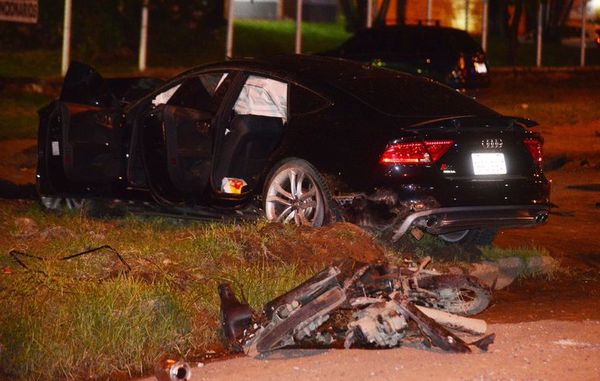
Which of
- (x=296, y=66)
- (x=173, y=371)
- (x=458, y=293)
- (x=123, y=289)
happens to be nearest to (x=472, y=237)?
(x=296, y=66)

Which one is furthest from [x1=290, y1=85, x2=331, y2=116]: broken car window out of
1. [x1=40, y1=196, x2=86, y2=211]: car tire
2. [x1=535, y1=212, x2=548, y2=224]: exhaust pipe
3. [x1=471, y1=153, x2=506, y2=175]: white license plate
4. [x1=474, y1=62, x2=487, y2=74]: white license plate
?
[x1=474, y1=62, x2=487, y2=74]: white license plate

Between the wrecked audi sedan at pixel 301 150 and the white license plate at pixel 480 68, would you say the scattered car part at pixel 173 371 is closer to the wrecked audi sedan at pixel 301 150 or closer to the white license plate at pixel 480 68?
the wrecked audi sedan at pixel 301 150

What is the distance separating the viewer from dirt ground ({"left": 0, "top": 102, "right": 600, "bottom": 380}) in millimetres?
6527

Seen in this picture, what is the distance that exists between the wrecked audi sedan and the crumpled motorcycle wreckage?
1608 millimetres

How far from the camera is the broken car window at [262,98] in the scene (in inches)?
405

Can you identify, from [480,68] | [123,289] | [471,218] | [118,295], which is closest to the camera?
[118,295]

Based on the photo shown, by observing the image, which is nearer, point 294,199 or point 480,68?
point 294,199

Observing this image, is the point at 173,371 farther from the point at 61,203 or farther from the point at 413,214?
the point at 61,203

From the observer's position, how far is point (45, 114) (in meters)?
10.9

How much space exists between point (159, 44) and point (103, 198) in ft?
63.0

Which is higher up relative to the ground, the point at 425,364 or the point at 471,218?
the point at 471,218

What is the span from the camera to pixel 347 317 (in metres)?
7.33

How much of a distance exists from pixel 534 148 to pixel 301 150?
174 centimetres

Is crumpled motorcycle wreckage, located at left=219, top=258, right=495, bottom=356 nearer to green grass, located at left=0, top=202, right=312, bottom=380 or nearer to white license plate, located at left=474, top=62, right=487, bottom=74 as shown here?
green grass, located at left=0, top=202, right=312, bottom=380
